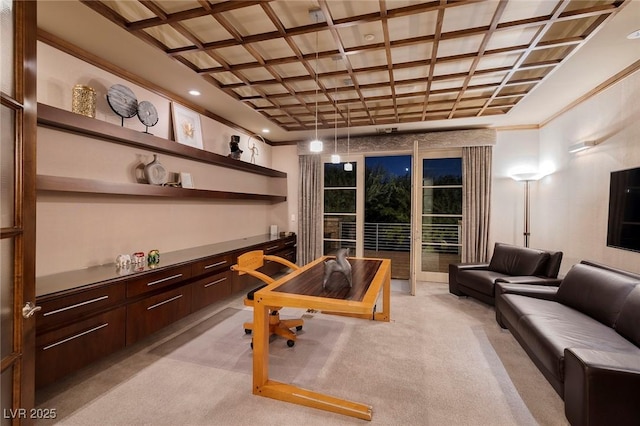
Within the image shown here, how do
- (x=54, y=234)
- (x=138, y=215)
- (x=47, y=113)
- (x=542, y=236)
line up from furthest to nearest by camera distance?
(x=542, y=236) → (x=138, y=215) → (x=54, y=234) → (x=47, y=113)

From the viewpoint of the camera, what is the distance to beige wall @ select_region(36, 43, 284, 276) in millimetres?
2318

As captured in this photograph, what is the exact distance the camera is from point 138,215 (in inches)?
123

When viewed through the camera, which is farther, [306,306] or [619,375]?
[306,306]

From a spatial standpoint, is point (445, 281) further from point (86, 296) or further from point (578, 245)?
point (86, 296)

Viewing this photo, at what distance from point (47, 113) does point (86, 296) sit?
137 cm

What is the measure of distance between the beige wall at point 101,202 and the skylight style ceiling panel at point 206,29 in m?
1.09

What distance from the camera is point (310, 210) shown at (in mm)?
5852

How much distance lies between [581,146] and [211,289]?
478 cm

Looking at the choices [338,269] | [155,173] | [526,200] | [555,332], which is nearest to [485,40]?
[338,269]

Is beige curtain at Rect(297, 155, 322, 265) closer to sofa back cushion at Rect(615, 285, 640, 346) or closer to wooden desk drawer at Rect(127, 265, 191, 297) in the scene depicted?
wooden desk drawer at Rect(127, 265, 191, 297)

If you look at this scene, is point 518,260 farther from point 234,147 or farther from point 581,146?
point 234,147

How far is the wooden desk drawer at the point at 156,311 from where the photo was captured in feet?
8.13

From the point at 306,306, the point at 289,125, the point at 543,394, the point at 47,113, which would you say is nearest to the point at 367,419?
the point at 306,306

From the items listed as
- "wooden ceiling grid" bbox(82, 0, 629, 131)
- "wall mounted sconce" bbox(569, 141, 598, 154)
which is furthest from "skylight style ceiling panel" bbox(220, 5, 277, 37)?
"wall mounted sconce" bbox(569, 141, 598, 154)
